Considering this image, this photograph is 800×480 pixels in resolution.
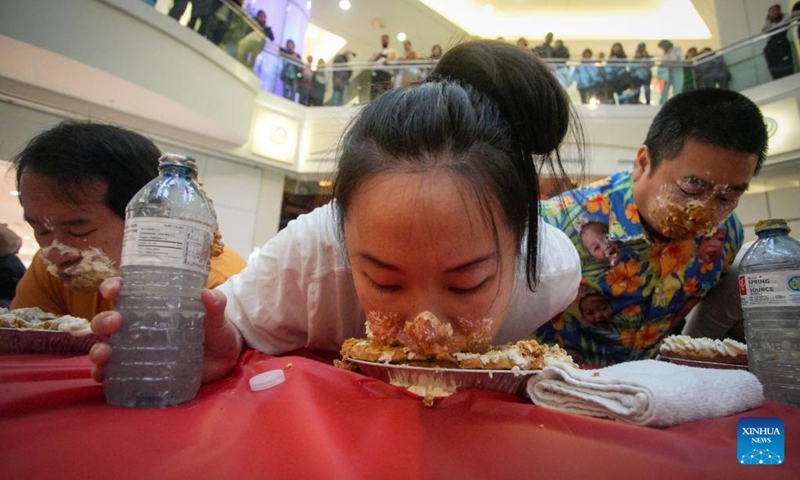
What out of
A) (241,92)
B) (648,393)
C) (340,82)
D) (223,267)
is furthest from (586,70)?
(648,393)

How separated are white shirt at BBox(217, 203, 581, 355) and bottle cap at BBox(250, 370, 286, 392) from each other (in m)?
0.31

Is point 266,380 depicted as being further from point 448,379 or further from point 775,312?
point 775,312

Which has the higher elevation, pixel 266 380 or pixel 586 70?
pixel 586 70

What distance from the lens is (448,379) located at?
0.77m

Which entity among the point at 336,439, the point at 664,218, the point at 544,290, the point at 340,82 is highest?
the point at 340,82

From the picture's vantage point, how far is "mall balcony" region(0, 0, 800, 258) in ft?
15.0

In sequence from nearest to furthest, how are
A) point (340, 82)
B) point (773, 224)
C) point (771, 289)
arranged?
point (771, 289) < point (773, 224) < point (340, 82)

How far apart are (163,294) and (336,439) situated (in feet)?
1.40

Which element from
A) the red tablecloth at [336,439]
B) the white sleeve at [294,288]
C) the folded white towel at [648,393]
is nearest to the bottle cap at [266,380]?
the red tablecloth at [336,439]

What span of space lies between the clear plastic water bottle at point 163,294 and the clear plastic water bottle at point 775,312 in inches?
47.3

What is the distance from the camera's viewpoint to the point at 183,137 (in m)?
6.77

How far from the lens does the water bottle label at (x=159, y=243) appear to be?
2.30 ft

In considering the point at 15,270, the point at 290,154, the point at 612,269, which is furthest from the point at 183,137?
the point at 612,269

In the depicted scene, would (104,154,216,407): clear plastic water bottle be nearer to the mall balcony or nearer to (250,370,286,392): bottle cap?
(250,370,286,392): bottle cap
